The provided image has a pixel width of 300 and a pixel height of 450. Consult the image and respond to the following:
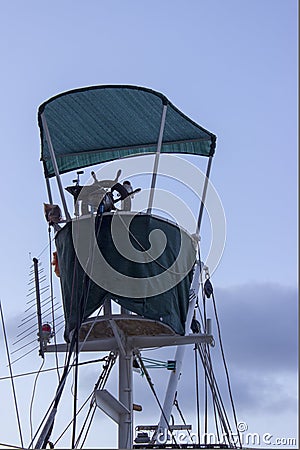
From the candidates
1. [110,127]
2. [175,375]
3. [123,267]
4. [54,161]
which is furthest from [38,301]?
[110,127]

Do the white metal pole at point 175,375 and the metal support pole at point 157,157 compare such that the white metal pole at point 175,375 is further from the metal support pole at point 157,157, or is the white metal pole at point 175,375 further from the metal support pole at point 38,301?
the metal support pole at point 38,301

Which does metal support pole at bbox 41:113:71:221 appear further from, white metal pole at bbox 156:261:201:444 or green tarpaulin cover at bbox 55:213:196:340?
white metal pole at bbox 156:261:201:444

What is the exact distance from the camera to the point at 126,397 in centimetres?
1528

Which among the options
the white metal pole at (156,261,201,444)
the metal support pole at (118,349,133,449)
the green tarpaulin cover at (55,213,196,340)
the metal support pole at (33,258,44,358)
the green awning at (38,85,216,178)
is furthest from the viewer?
the white metal pole at (156,261,201,444)

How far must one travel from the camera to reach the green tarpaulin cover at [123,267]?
14719 mm

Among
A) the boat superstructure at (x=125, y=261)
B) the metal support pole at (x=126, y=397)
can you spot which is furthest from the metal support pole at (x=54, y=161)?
the metal support pole at (x=126, y=397)

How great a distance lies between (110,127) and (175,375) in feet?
15.5

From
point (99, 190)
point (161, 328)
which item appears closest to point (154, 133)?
point (99, 190)

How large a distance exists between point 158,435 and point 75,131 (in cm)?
570

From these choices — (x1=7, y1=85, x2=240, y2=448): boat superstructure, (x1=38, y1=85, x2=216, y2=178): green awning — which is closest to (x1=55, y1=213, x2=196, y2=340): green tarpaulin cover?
(x1=7, y1=85, x2=240, y2=448): boat superstructure

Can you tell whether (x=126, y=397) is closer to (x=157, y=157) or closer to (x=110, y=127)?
(x=157, y=157)

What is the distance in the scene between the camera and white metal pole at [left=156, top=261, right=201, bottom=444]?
1600cm

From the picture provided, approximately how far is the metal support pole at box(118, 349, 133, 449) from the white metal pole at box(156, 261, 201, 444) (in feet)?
3.23

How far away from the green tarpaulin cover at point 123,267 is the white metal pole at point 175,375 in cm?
68
